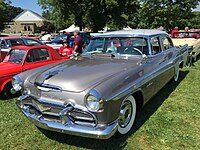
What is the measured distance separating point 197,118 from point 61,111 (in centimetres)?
267

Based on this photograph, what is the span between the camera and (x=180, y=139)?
3.47 m

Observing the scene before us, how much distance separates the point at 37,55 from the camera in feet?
20.0

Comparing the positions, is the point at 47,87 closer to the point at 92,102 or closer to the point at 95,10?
the point at 92,102

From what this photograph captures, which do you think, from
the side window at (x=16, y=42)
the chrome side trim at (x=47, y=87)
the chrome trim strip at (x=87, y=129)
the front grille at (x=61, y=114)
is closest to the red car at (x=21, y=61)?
the front grille at (x=61, y=114)

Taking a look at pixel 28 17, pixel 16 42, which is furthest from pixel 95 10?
pixel 28 17

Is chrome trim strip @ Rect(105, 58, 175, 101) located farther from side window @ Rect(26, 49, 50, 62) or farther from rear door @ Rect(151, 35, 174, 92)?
side window @ Rect(26, 49, 50, 62)

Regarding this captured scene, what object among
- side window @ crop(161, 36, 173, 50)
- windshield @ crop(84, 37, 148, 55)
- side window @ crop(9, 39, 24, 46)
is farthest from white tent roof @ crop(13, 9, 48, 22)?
windshield @ crop(84, 37, 148, 55)

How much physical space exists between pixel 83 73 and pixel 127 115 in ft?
3.20

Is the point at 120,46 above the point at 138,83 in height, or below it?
above

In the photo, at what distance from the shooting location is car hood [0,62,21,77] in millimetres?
5253

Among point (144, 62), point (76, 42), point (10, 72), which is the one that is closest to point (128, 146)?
point (144, 62)

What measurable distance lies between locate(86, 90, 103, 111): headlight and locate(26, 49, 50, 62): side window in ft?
11.3

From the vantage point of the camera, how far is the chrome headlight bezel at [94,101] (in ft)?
9.27

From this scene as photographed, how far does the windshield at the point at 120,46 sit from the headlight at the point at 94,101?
5.86ft
